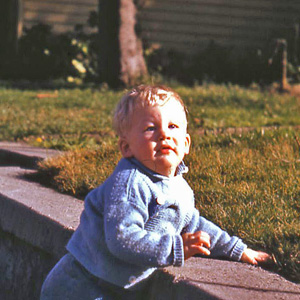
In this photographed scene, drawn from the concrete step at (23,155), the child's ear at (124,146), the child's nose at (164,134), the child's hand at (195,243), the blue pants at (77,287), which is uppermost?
the child's nose at (164,134)

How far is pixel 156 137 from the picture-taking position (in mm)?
2037

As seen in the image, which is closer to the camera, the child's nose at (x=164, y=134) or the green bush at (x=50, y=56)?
the child's nose at (x=164, y=134)

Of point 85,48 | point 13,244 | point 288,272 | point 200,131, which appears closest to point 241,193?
point 288,272

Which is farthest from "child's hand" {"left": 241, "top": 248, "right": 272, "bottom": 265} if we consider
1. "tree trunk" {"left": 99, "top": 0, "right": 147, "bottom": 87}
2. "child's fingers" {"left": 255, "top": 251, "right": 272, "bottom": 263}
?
"tree trunk" {"left": 99, "top": 0, "right": 147, "bottom": 87}

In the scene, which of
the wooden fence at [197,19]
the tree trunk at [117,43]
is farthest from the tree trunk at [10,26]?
the tree trunk at [117,43]

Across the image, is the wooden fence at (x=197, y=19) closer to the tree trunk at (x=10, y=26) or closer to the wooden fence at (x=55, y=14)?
the wooden fence at (x=55, y=14)

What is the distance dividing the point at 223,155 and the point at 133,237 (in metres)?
1.70

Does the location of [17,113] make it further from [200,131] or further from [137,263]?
[137,263]

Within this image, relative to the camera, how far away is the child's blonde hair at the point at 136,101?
6.72ft

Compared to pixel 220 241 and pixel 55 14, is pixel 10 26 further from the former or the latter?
pixel 220 241

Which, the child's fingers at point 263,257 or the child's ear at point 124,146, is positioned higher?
the child's ear at point 124,146

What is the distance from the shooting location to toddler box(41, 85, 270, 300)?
75.0 inches

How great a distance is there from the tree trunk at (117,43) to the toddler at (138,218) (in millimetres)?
6249

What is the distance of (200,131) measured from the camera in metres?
4.82
